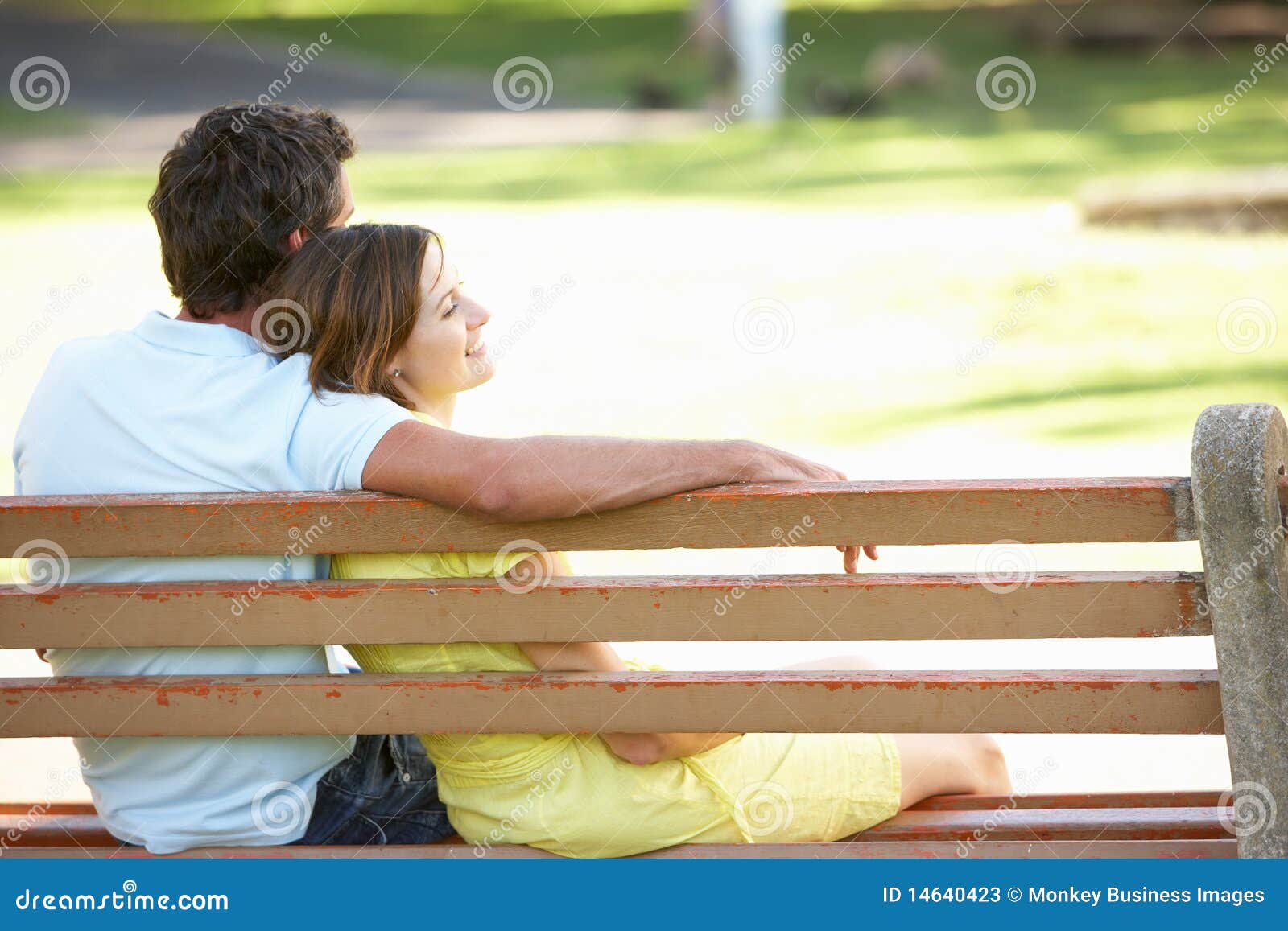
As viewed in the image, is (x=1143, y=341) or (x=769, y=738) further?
(x=1143, y=341)

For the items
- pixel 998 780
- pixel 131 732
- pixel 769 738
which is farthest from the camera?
pixel 998 780

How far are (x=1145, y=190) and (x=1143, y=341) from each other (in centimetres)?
386

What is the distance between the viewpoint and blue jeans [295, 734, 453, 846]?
271 cm

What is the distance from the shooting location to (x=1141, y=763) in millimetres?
4062

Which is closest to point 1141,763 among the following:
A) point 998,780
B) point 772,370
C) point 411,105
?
point 998,780

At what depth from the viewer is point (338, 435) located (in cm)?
243

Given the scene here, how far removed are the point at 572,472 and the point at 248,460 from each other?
57 centimetres

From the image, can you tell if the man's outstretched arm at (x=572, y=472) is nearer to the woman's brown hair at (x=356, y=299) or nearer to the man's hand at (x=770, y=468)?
the man's hand at (x=770, y=468)

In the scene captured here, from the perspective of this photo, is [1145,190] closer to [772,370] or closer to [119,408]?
[772,370]

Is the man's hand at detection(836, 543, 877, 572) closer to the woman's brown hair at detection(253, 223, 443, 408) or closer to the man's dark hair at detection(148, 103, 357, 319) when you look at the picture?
the woman's brown hair at detection(253, 223, 443, 408)

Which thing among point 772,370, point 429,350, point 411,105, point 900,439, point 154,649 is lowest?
point 154,649

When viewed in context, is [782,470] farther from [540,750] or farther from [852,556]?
[540,750]

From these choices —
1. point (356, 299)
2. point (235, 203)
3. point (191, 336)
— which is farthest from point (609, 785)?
point (235, 203)

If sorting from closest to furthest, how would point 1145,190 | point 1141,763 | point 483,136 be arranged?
point 1141,763
point 1145,190
point 483,136
